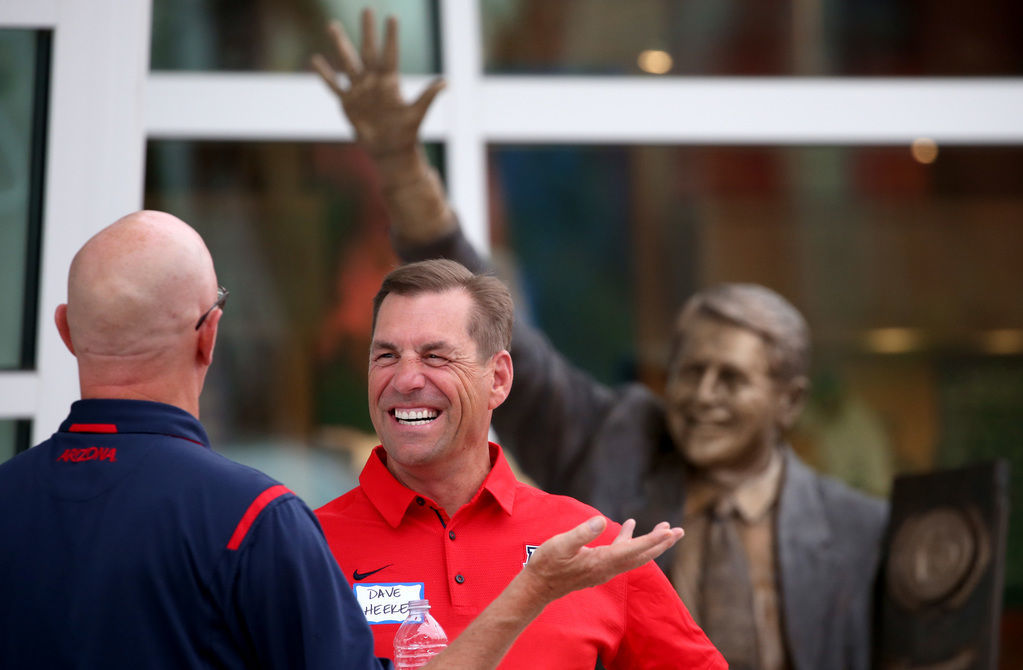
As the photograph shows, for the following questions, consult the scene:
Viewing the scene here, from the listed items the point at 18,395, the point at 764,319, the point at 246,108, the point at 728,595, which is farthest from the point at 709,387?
the point at 18,395

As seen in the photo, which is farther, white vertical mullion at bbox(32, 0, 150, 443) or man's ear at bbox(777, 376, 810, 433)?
man's ear at bbox(777, 376, 810, 433)

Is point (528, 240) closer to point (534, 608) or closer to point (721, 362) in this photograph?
point (721, 362)

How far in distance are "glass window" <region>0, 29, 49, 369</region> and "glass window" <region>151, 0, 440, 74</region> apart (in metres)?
1.04

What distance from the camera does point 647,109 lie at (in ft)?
15.6

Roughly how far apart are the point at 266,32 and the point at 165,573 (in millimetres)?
3422

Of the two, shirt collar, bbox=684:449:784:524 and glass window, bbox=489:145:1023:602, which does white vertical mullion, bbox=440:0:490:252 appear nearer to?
glass window, bbox=489:145:1023:602

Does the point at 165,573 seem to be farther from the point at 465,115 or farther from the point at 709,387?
the point at 465,115

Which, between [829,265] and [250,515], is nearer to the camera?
[250,515]

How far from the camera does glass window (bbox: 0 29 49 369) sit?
3.28m

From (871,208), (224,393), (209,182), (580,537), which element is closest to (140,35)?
(209,182)

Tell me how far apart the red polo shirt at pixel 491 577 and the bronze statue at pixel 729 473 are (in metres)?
1.88

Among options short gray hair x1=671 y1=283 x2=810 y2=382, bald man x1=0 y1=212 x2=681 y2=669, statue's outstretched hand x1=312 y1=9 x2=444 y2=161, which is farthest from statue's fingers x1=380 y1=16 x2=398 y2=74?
bald man x1=0 y1=212 x2=681 y2=669

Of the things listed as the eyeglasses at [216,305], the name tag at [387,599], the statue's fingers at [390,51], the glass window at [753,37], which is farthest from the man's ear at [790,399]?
the eyeglasses at [216,305]

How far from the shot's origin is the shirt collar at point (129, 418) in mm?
1533
